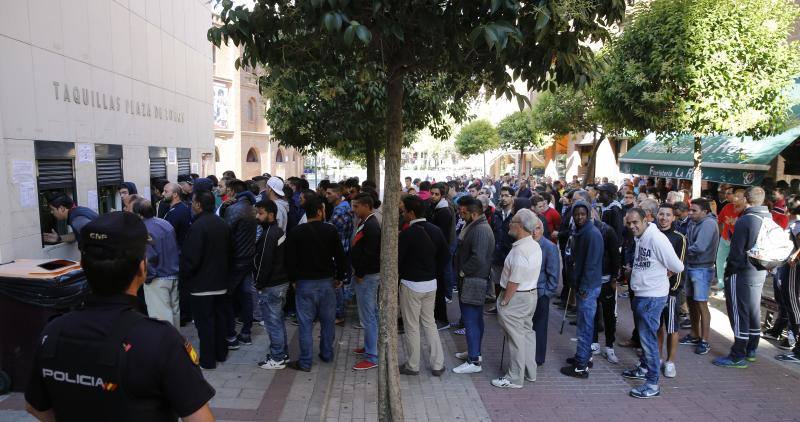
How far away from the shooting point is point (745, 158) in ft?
39.8

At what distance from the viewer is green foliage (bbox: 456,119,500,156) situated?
3862 cm

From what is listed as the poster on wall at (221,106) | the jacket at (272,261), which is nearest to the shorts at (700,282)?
the jacket at (272,261)

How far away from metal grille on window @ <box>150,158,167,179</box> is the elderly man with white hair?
28.2ft

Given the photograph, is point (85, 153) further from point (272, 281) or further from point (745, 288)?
point (745, 288)

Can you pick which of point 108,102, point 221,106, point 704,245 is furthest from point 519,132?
point 108,102

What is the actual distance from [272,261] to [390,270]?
5.91 ft

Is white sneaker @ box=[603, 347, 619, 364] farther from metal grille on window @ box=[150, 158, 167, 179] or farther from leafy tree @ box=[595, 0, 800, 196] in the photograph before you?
metal grille on window @ box=[150, 158, 167, 179]

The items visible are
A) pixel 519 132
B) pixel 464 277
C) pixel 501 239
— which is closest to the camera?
pixel 464 277

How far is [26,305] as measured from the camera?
464cm

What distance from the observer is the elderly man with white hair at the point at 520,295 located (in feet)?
17.7

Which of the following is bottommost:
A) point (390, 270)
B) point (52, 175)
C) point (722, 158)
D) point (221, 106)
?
point (390, 270)

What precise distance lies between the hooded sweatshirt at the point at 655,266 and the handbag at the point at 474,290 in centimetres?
156

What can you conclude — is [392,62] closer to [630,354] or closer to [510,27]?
[510,27]

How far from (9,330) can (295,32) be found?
3.65 m
